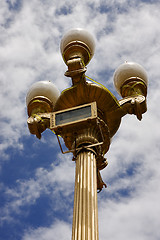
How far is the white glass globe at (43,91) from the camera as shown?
1159cm

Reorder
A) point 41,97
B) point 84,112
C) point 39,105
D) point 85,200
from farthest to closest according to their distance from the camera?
point 41,97
point 39,105
point 84,112
point 85,200

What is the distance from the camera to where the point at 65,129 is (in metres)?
9.18

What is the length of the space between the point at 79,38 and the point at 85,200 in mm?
5527

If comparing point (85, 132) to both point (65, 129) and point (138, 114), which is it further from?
point (138, 114)

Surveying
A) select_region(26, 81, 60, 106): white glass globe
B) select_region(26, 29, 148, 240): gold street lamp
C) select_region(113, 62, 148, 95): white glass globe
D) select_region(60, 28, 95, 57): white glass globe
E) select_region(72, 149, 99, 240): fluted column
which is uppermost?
select_region(60, 28, 95, 57): white glass globe

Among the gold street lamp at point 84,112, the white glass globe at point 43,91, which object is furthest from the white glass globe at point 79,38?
the white glass globe at point 43,91

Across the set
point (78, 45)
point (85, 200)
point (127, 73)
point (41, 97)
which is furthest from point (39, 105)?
point (85, 200)

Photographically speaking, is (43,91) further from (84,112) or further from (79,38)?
(84,112)

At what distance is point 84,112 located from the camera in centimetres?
920

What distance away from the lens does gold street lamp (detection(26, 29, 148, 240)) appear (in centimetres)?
780

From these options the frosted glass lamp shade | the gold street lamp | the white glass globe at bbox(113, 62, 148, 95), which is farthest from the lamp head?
the white glass globe at bbox(113, 62, 148, 95)

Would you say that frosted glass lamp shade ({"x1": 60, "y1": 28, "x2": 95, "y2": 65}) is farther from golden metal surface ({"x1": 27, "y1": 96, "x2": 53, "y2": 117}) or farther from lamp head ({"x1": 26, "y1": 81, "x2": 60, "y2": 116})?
golden metal surface ({"x1": 27, "y1": 96, "x2": 53, "y2": 117})

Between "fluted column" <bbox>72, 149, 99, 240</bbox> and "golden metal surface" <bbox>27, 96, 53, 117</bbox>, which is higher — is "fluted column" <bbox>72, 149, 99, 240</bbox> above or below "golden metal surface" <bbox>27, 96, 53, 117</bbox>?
below

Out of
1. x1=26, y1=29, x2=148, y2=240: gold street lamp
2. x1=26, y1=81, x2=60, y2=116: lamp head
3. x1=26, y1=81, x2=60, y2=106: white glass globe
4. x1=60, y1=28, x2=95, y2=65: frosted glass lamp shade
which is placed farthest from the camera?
x1=26, y1=81, x2=60, y2=106: white glass globe
